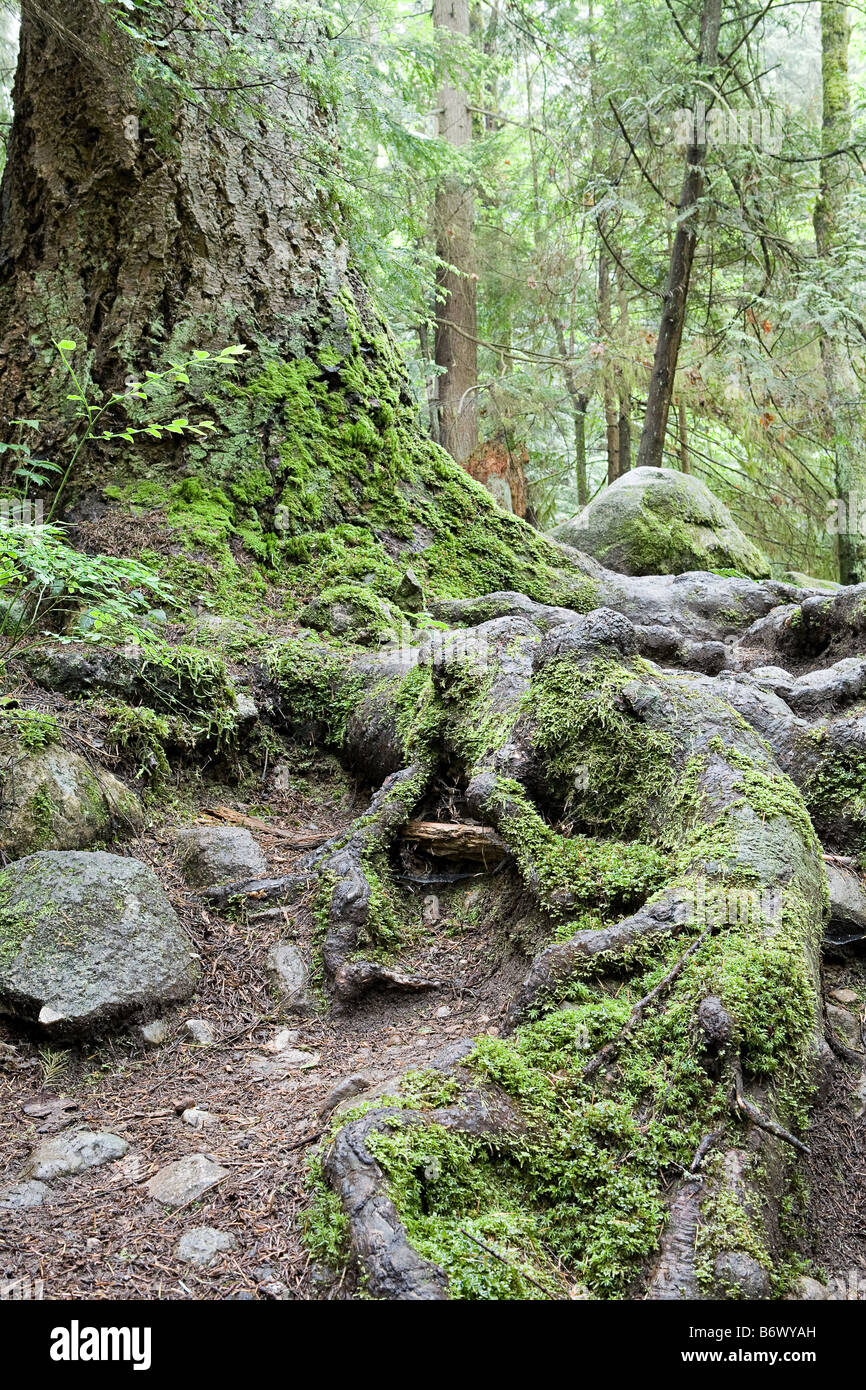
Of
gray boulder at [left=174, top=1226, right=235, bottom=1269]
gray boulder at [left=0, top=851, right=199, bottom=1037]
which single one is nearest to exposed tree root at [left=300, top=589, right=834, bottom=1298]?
gray boulder at [left=174, top=1226, right=235, bottom=1269]

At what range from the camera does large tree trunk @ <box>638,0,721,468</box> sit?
897 cm

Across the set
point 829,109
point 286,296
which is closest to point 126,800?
point 286,296

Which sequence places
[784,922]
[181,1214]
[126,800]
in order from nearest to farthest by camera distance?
[181,1214] < [784,922] < [126,800]

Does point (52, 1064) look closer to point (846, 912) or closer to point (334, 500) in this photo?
point (846, 912)

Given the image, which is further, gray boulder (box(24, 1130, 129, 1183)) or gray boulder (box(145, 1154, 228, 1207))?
gray boulder (box(24, 1130, 129, 1183))

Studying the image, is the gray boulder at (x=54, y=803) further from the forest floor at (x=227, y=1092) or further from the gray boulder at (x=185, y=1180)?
the gray boulder at (x=185, y=1180)

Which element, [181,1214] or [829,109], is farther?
[829,109]

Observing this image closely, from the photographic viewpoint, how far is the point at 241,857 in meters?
4.01

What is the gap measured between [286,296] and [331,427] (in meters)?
0.94

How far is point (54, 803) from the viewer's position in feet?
11.9

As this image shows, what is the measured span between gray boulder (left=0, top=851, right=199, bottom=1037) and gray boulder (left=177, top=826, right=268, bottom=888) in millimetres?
408

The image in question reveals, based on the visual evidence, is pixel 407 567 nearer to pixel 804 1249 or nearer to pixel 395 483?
pixel 395 483

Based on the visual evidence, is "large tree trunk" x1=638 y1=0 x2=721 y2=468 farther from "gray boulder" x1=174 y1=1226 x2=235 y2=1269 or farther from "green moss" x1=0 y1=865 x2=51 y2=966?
"gray boulder" x1=174 y1=1226 x2=235 y2=1269

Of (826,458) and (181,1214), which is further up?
(826,458)
